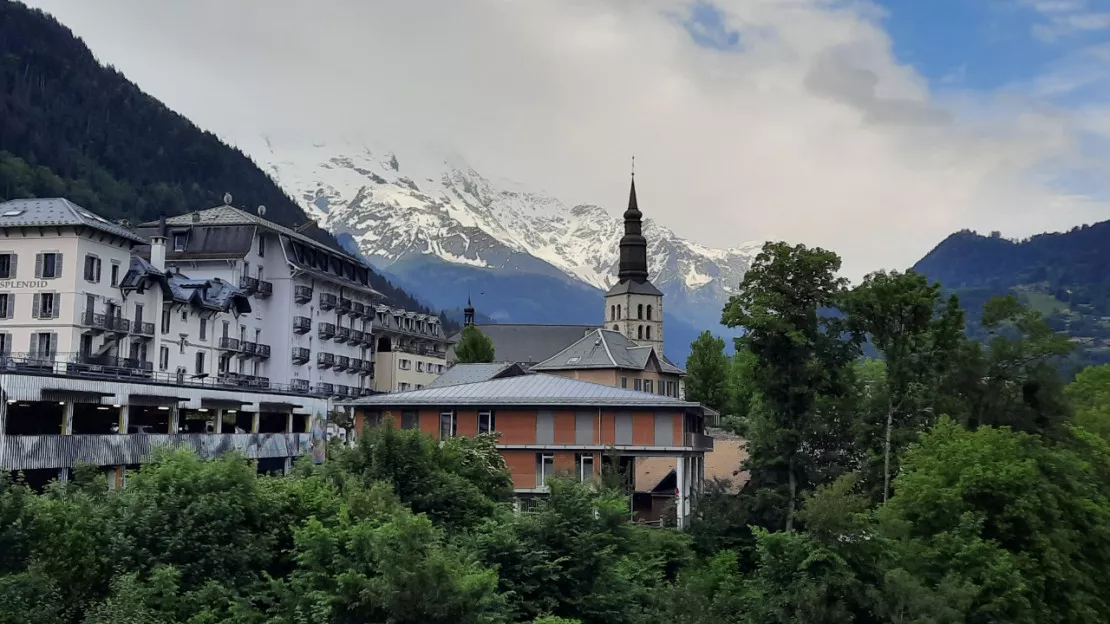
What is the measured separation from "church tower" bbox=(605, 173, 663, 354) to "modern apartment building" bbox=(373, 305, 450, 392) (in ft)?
92.4

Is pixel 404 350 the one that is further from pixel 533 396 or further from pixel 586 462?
pixel 586 462

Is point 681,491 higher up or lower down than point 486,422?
lower down

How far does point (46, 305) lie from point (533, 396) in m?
30.8

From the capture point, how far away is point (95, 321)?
229 feet

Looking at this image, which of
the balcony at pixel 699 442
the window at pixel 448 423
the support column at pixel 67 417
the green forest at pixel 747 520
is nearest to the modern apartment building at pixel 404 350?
the window at pixel 448 423

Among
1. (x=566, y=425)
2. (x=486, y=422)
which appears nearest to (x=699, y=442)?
(x=566, y=425)

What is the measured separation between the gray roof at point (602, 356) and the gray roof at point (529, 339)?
56409 millimetres

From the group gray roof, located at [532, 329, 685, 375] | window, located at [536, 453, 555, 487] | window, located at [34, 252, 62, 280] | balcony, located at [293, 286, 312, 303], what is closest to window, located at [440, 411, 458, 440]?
window, located at [536, 453, 555, 487]

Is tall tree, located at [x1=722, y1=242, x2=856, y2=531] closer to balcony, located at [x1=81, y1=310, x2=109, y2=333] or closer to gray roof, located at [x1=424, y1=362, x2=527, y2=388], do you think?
balcony, located at [x1=81, y1=310, x2=109, y2=333]

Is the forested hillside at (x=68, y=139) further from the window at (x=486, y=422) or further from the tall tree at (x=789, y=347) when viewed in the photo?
the tall tree at (x=789, y=347)

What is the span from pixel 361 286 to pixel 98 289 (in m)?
42.8

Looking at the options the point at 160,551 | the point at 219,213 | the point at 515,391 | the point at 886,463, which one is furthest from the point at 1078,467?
the point at 219,213

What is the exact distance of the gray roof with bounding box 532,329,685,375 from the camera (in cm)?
10688

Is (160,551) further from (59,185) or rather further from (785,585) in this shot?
(59,185)
